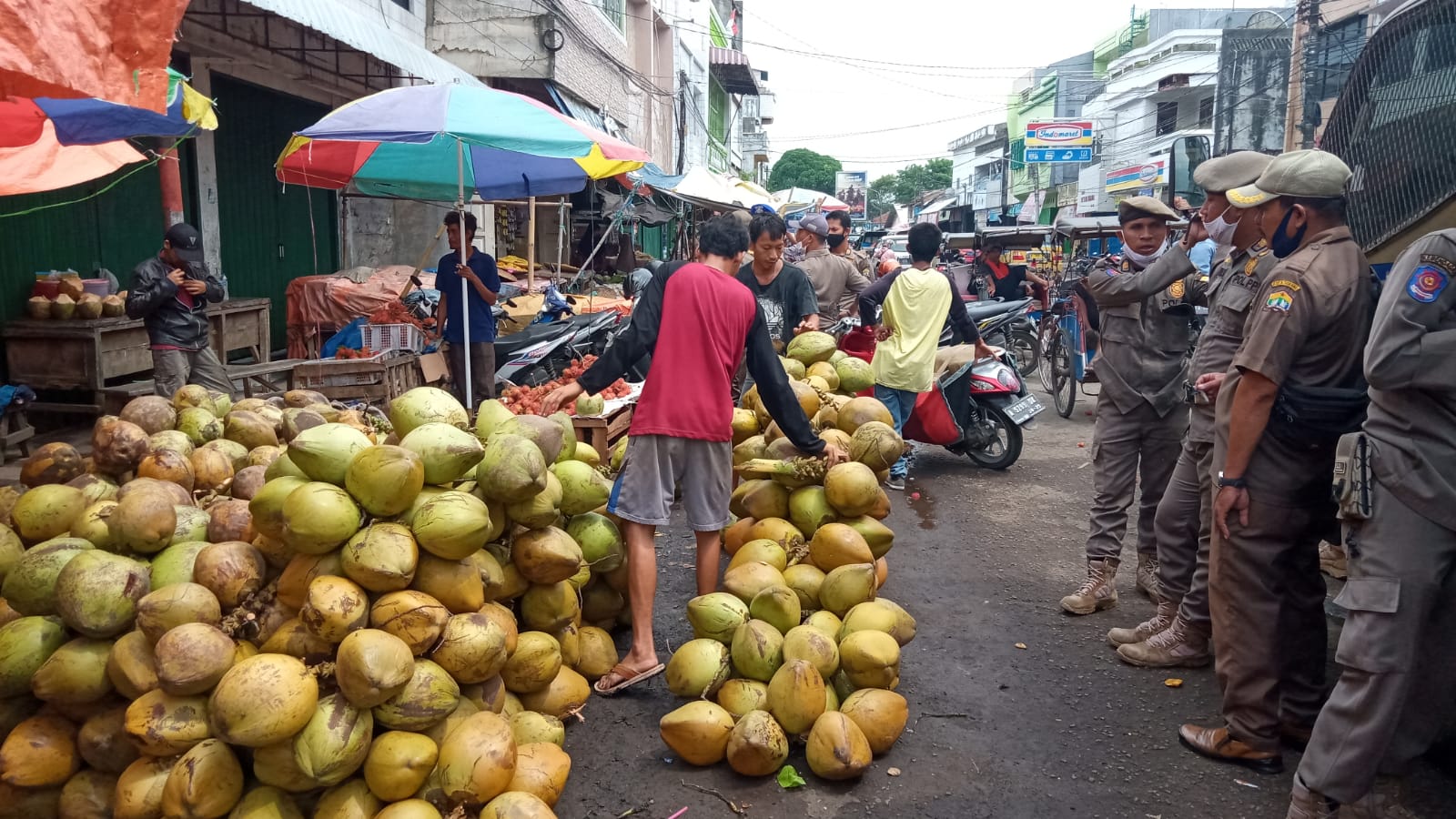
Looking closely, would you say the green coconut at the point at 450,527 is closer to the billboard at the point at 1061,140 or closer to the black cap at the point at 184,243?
the black cap at the point at 184,243

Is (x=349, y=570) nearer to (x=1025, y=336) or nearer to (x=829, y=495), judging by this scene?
(x=829, y=495)

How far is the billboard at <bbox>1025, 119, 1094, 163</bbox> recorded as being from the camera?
39.1 meters

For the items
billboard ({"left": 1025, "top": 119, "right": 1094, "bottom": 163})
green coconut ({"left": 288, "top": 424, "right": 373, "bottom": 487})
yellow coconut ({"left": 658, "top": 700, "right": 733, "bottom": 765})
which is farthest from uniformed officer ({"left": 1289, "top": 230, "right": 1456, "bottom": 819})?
billboard ({"left": 1025, "top": 119, "right": 1094, "bottom": 163})

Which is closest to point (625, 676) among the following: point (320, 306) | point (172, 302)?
point (172, 302)

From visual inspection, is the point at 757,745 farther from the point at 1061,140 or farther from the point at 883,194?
the point at 883,194

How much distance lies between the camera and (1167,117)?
37938mm

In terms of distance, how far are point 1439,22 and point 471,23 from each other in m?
13.2

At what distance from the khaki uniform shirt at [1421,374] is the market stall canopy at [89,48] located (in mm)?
3422

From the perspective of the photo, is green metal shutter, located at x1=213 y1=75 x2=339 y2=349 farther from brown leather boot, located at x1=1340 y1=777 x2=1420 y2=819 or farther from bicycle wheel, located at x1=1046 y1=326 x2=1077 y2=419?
brown leather boot, located at x1=1340 y1=777 x2=1420 y2=819

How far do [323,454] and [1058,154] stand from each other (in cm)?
4033

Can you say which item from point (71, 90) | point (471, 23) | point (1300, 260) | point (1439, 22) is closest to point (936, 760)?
point (1300, 260)

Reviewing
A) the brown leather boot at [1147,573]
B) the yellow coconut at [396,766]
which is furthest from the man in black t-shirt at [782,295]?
the yellow coconut at [396,766]

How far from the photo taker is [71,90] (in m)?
2.29

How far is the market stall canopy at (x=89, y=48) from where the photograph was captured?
2119 millimetres
